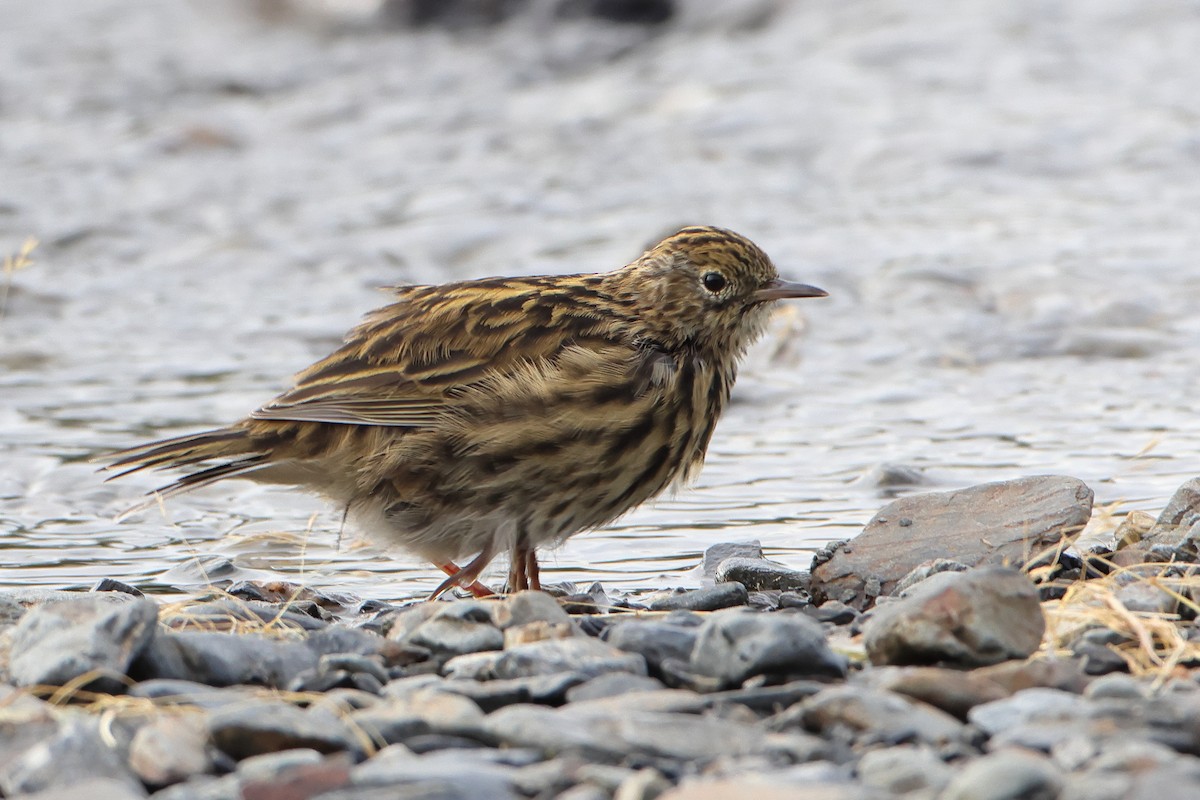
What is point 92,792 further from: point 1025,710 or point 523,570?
point 523,570

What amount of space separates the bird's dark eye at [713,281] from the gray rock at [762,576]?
3.35 ft

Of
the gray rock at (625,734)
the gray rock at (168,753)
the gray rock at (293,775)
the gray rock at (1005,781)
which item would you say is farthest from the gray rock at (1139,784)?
the gray rock at (168,753)

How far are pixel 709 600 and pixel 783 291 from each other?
1423 millimetres

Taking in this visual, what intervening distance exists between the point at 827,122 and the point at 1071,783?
14.1 meters

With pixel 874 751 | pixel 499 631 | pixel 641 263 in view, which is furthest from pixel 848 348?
pixel 874 751

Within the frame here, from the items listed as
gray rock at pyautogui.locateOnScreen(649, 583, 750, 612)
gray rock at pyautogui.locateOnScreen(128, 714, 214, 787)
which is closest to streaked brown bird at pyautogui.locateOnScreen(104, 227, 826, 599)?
gray rock at pyautogui.locateOnScreen(649, 583, 750, 612)

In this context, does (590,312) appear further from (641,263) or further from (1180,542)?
(1180,542)

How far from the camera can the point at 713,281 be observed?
6.43 meters

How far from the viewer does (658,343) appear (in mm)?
6285

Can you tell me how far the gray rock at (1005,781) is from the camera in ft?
10.3

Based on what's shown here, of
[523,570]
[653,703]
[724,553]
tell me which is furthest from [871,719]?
[724,553]

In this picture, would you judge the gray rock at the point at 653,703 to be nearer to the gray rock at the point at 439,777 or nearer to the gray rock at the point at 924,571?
the gray rock at the point at 439,777

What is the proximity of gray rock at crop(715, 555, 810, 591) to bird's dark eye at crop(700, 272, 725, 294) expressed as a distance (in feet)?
3.35

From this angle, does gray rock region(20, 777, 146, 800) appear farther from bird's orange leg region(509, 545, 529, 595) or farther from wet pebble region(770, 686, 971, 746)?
bird's orange leg region(509, 545, 529, 595)
